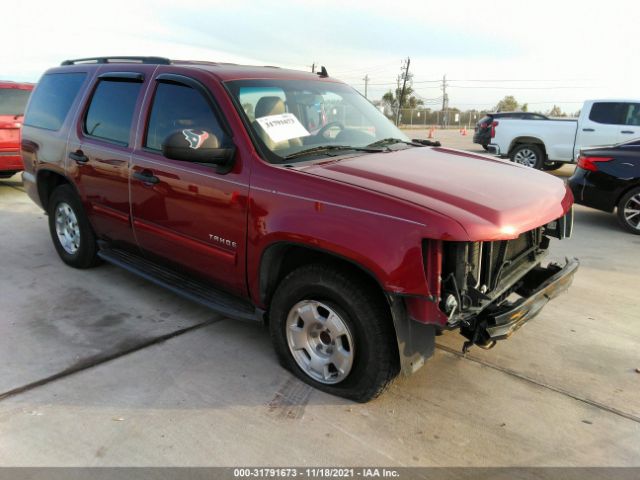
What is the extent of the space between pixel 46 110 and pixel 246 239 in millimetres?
3357

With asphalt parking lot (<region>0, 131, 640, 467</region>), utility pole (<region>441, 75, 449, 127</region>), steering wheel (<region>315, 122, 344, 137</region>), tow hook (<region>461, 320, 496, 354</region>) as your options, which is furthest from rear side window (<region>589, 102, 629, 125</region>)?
utility pole (<region>441, 75, 449, 127</region>)

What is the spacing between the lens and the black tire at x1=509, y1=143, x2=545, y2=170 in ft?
41.2

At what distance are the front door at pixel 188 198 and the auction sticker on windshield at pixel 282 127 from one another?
0.26 m

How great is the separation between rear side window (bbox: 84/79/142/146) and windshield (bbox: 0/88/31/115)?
533 centimetres

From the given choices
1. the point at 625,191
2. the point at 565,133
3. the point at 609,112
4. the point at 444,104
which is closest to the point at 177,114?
the point at 625,191

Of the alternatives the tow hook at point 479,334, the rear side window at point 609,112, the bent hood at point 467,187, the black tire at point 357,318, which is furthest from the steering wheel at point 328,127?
the rear side window at point 609,112

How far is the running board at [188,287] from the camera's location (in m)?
3.38

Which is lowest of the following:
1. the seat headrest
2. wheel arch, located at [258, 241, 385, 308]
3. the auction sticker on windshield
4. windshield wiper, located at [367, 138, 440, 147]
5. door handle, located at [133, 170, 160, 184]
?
wheel arch, located at [258, 241, 385, 308]

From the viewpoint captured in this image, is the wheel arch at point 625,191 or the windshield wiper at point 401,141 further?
the wheel arch at point 625,191

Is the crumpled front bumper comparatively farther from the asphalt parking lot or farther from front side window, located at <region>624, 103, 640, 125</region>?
front side window, located at <region>624, 103, 640, 125</region>

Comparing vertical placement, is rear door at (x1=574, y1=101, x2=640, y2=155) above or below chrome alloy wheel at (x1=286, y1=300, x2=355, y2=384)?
above

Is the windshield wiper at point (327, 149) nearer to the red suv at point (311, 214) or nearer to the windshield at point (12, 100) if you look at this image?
the red suv at point (311, 214)

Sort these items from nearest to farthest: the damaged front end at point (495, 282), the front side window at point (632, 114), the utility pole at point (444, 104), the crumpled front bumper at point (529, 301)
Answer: the damaged front end at point (495, 282)
the crumpled front bumper at point (529, 301)
the front side window at point (632, 114)
the utility pole at point (444, 104)

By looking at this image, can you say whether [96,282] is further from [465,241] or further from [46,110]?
[465,241]
